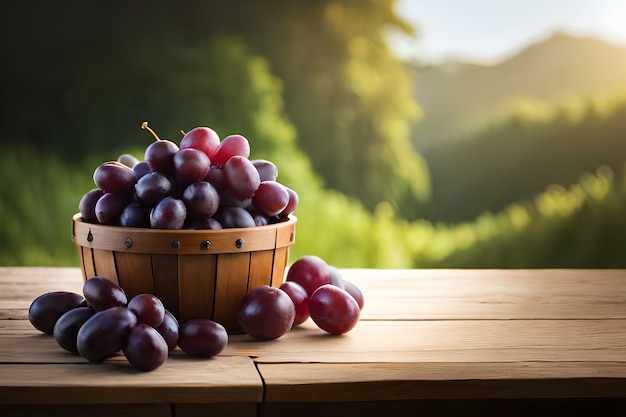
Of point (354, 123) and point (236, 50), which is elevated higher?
point (236, 50)

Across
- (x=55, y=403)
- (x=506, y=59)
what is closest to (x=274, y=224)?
(x=55, y=403)

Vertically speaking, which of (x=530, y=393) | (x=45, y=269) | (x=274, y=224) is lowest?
(x=45, y=269)

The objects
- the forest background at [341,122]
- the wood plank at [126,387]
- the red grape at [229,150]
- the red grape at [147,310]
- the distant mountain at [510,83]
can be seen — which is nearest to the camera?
the wood plank at [126,387]

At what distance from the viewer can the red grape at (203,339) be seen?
1.17 meters

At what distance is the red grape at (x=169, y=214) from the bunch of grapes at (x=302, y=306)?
0.17 meters

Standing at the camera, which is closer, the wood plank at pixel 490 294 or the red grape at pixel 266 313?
the red grape at pixel 266 313

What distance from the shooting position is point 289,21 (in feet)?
12.7

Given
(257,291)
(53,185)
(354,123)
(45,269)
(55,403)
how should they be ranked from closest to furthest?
(55,403)
(257,291)
(45,269)
(53,185)
(354,123)

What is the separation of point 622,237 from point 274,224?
2.92 m

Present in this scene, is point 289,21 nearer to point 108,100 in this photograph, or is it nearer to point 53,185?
point 108,100

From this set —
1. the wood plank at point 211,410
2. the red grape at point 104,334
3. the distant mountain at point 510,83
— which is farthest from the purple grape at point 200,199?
the distant mountain at point 510,83

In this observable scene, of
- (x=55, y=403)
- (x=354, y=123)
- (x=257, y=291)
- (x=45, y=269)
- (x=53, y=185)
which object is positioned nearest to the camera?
(x=55, y=403)

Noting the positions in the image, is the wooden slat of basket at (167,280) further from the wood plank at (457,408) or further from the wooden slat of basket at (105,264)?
the wood plank at (457,408)

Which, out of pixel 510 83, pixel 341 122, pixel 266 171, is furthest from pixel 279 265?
pixel 510 83
